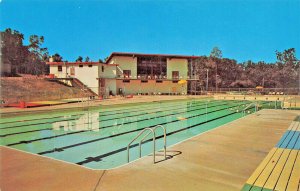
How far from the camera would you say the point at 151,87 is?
34.9m

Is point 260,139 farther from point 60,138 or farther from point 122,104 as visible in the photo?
point 122,104

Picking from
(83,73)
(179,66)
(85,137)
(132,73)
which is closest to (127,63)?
(132,73)

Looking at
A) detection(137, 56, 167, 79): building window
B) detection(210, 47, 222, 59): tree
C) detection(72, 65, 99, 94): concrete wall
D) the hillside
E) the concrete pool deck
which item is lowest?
the concrete pool deck

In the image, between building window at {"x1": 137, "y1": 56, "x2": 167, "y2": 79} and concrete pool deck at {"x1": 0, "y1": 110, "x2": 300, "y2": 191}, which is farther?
building window at {"x1": 137, "y1": 56, "x2": 167, "y2": 79}

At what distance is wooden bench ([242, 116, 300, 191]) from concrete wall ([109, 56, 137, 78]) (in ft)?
97.0

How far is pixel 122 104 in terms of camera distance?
18.7 metres

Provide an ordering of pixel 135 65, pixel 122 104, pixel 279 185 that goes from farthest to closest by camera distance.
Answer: pixel 135 65, pixel 122 104, pixel 279 185

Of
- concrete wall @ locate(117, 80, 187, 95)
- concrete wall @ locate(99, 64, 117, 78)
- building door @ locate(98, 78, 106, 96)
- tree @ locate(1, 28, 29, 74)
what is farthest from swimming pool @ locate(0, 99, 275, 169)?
tree @ locate(1, 28, 29, 74)

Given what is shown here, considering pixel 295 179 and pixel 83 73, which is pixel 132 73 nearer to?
pixel 83 73

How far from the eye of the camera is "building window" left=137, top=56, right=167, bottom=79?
116 feet

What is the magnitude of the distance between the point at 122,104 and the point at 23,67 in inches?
1554

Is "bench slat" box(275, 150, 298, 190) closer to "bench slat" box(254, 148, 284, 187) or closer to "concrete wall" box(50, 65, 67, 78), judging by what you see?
"bench slat" box(254, 148, 284, 187)

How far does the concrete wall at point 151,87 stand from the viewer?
33.5 m

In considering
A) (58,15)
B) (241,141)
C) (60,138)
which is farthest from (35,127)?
(241,141)
